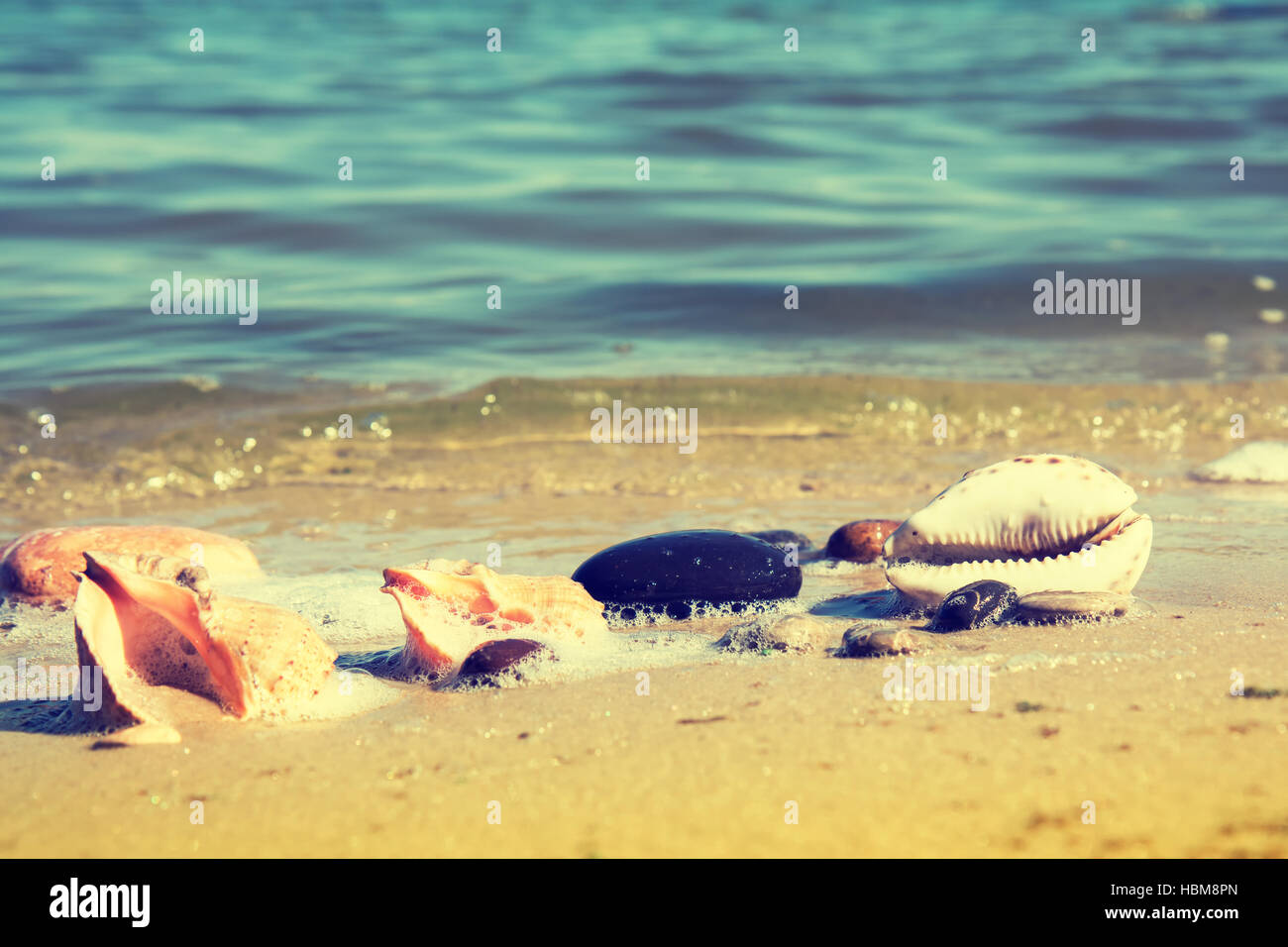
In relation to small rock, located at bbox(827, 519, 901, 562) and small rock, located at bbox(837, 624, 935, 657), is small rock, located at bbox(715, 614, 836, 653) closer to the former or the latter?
small rock, located at bbox(837, 624, 935, 657)

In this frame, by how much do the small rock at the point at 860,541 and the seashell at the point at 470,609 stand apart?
0.97 meters

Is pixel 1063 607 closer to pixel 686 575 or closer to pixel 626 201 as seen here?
pixel 686 575

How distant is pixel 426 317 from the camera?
24.9 ft

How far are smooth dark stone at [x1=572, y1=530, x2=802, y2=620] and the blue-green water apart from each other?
3420mm

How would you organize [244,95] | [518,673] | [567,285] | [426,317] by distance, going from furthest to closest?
[244,95] < [567,285] < [426,317] < [518,673]

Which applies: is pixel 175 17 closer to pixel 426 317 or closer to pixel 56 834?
pixel 426 317

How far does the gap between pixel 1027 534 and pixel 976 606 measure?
32cm

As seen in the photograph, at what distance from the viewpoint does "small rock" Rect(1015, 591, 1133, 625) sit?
2.74 m

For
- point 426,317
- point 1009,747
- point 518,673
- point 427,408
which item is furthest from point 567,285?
point 1009,747

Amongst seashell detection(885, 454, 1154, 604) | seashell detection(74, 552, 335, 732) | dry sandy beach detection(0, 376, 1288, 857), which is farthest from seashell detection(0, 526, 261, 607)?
seashell detection(885, 454, 1154, 604)

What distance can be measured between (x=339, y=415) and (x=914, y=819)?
14.5ft

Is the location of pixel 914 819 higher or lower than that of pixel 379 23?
lower

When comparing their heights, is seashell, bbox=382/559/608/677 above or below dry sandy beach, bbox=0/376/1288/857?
above

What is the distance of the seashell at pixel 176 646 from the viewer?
2.32 m
